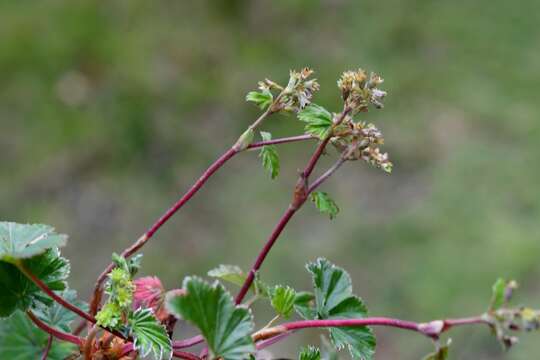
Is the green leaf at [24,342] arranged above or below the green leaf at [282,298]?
below

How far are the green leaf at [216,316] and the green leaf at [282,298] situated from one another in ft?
0.18

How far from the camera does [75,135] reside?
2197 millimetres

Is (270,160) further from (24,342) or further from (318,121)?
(24,342)

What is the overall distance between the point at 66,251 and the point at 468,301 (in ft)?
3.65

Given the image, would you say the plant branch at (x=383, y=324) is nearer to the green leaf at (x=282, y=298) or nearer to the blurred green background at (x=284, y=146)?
the green leaf at (x=282, y=298)

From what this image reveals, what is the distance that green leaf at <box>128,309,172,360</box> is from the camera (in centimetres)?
47

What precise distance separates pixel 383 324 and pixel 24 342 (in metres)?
0.29

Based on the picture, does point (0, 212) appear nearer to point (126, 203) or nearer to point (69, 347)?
point (126, 203)

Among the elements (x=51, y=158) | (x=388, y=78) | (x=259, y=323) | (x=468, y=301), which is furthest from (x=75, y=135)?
(x=468, y=301)

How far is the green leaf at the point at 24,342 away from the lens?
1.84 feet

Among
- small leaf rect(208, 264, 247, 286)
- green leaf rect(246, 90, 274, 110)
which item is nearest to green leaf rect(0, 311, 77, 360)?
small leaf rect(208, 264, 247, 286)

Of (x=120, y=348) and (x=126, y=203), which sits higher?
(x=126, y=203)

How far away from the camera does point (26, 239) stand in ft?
1.61

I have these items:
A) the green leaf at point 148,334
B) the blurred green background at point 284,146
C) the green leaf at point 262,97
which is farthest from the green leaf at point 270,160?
the blurred green background at point 284,146
